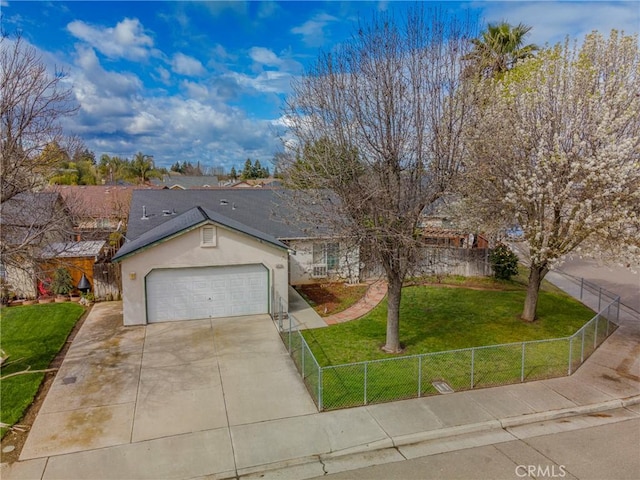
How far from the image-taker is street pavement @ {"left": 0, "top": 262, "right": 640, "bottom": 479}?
7988 mm

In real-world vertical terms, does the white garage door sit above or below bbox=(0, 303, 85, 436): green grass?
above

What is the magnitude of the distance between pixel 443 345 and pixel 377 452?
603 cm

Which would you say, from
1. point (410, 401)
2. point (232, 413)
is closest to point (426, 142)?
point (410, 401)

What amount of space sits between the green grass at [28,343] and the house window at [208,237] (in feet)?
17.6

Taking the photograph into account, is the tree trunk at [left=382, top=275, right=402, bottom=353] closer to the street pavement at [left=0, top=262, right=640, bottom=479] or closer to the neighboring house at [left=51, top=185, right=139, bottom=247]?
the street pavement at [left=0, top=262, right=640, bottom=479]

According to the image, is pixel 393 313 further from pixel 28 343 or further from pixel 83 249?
pixel 83 249

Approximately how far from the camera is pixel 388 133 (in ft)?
37.6

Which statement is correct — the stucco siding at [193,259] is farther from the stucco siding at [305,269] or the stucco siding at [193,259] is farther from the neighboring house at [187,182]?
the neighboring house at [187,182]

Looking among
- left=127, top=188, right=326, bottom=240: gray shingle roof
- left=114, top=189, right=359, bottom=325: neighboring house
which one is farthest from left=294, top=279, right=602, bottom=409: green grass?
left=127, top=188, right=326, bottom=240: gray shingle roof

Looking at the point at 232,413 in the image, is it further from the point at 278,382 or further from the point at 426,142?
the point at 426,142

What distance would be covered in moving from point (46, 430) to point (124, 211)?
26.1 meters

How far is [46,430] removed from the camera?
8.88m

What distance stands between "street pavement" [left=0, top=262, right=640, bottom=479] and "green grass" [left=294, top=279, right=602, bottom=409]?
534mm

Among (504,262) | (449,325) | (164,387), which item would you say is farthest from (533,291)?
(164,387)
